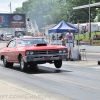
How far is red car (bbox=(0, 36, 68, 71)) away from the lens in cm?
1456

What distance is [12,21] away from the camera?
67.2 metres

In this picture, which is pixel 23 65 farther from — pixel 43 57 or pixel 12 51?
pixel 12 51

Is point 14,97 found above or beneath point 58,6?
beneath

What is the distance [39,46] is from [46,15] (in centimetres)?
10830

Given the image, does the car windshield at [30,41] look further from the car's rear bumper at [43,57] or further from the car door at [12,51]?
the car's rear bumper at [43,57]

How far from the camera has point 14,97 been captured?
8.33 meters

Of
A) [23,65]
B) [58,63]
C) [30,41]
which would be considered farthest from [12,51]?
[58,63]

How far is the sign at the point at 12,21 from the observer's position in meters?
66.5

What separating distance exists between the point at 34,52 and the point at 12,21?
53.5 meters

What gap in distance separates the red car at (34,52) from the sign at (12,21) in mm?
50737

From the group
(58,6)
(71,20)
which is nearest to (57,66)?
(71,20)

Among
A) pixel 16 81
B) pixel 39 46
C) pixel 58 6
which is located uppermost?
pixel 58 6

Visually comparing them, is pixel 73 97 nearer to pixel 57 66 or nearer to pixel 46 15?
pixel 57 66

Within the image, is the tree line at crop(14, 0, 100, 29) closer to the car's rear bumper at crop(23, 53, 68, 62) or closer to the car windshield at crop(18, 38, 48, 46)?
the car windshield at crop(18, 38, 48, 46)
